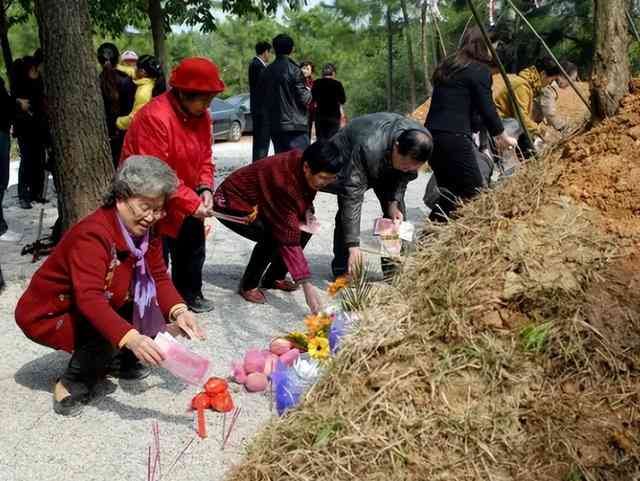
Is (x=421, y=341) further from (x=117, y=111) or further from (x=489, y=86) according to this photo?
(x=117, y=111)

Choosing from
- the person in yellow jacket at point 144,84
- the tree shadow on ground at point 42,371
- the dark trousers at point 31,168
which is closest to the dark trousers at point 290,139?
the person in yellow jacket at point 144,84

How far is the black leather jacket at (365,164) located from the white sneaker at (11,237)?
3.78m

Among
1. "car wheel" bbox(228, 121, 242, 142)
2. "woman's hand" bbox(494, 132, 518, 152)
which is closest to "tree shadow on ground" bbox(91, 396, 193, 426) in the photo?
"woman's hand" bbox(494, 132, 518, 152)

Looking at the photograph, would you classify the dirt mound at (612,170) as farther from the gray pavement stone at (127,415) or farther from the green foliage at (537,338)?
the gray pavement stone at (127,415)

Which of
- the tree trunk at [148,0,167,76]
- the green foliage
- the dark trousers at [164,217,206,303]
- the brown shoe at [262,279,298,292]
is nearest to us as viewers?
the green foliage

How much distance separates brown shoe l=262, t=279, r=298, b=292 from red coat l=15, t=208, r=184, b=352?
1.91 m

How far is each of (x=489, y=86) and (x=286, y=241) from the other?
2.09 metres

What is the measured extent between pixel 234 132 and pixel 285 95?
1218cm

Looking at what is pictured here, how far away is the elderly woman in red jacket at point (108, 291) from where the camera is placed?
3207 millimetres

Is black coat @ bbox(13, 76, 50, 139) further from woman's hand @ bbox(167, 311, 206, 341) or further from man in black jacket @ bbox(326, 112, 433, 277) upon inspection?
woman's hand @ bbox(167, 311, 206, 341)

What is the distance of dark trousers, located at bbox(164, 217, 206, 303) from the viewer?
4809 mm

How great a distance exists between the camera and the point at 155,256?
3.77 m

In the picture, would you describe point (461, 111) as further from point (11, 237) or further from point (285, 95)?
point (11, 237)

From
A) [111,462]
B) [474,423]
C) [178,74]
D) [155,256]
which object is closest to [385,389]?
[474,423]
